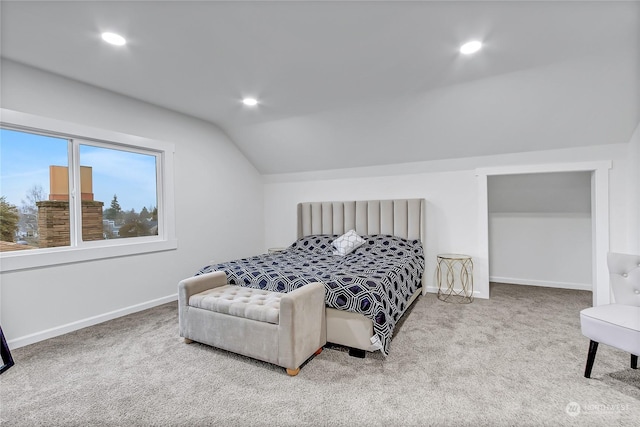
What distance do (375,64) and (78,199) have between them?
3.28 metres

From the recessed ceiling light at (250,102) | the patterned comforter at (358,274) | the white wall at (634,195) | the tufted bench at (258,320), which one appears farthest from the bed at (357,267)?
the white wall at (634,195)

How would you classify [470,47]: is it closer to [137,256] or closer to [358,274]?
[358,274]

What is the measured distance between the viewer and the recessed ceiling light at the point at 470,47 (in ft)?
7.53

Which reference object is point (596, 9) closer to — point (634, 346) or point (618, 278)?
point (618, 278)

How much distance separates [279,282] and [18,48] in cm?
288

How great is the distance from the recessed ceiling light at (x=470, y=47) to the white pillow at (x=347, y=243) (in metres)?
2.50

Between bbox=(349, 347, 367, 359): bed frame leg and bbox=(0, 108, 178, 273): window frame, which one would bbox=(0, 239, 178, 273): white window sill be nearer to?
bbox=(0, 108, 178, 273): window frame

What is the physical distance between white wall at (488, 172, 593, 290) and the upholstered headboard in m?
1.30

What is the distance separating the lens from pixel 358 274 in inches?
110

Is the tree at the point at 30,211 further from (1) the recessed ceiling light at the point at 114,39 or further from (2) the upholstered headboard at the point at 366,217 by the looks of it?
(2) the upholstered headboard at the point at 366,217

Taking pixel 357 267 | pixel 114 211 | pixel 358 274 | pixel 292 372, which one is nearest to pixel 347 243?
pixel 357 267

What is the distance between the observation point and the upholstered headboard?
4.29 metres

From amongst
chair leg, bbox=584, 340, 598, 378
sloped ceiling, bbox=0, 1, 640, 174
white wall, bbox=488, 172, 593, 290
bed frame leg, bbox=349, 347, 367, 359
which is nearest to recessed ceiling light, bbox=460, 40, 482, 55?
sloped ceiling, bbox=0, 1, 640, 174

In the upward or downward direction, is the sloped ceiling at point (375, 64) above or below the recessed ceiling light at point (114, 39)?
below
